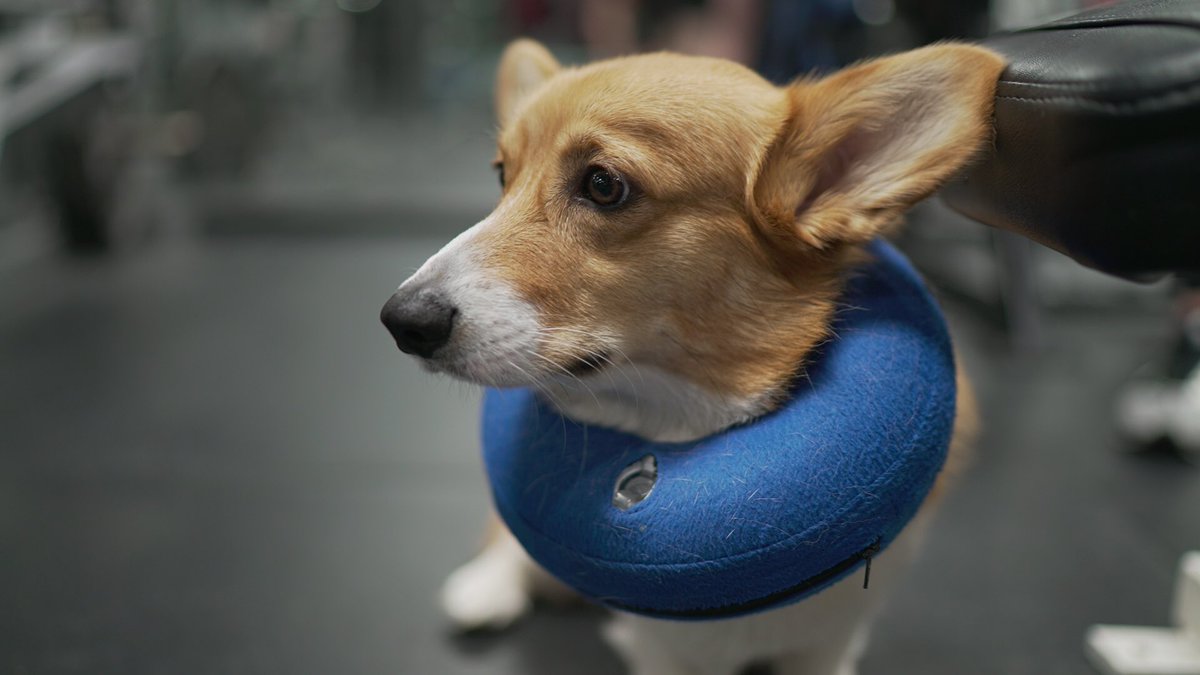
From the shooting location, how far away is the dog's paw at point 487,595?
3.75ft

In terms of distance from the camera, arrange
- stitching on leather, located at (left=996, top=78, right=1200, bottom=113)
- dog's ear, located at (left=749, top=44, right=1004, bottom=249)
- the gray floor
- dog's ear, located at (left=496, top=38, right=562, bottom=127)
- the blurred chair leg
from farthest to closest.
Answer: the blurred chair leg < the gray floor < dog's ear, located at (left=496, top=38, right=562, bottom=127) < dog's ear, located at (left=749, top=44, right=1004, bottom=249) < stitching on leather, located at (left=996, top=78, right=1200, bottom=113)

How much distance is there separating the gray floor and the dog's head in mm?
163

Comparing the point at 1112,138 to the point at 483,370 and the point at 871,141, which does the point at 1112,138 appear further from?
the point at 483,370

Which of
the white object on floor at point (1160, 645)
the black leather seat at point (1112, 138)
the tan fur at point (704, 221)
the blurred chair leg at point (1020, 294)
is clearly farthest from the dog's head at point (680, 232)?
the blurred chair leg at point (1020, 294)

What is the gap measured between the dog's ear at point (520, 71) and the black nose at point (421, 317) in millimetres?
324

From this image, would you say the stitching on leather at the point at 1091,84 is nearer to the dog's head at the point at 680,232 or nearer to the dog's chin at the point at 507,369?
the dog's head at the point at 680,232

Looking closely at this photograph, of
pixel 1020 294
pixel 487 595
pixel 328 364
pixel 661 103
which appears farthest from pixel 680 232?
pixel 1020 294

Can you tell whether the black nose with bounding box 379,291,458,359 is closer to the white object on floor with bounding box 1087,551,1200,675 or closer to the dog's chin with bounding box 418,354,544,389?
the dog's chin with bounding box 418,354,544,389

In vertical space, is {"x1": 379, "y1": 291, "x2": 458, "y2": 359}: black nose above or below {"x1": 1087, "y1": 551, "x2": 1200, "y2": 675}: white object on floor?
above

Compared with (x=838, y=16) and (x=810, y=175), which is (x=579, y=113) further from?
(x=838, y=16)

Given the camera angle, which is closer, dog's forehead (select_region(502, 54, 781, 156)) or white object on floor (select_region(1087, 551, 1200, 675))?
dog's forehead (select_region(502, 54, 781, 156))

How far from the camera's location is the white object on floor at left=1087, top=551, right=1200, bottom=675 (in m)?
1.03

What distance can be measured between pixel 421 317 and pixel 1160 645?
3.30 ft

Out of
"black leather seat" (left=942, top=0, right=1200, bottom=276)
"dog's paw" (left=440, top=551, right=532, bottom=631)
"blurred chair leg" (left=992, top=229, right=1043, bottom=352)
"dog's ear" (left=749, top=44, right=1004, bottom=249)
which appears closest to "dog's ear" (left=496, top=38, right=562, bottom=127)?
"dog's ear" (left=749, top=44, right=1004, bottom=249)
